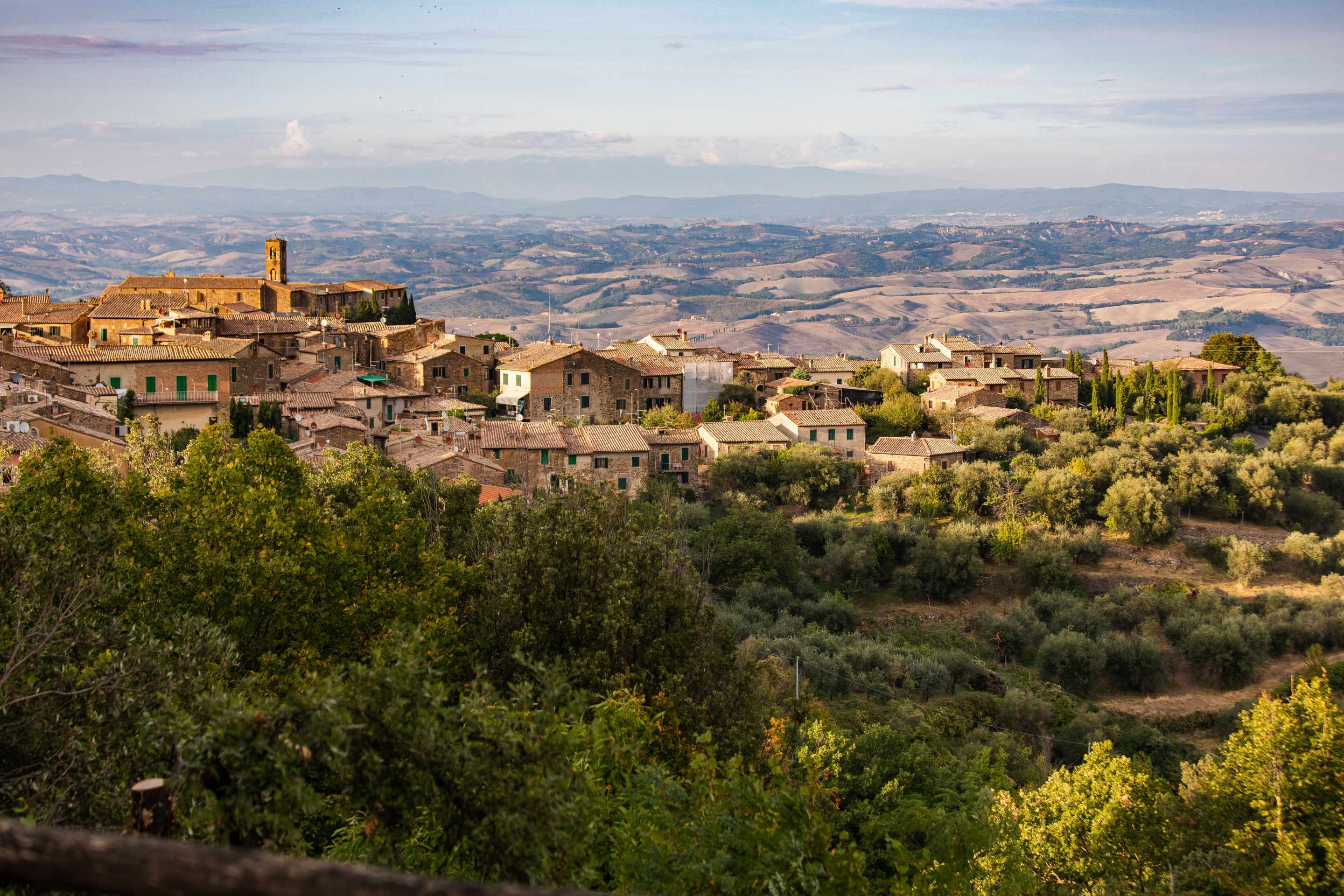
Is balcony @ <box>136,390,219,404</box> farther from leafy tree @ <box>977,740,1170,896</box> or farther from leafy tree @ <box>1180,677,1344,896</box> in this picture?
leafy tree @ <box>1180,677,1344,896</box>

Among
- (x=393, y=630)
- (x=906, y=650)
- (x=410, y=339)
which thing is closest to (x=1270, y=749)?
(x=393, y=630)

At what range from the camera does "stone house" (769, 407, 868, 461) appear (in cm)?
4788

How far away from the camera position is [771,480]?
44000 millimetres

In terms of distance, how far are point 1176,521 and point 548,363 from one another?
25576 mm

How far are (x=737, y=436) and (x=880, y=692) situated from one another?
63.9ft

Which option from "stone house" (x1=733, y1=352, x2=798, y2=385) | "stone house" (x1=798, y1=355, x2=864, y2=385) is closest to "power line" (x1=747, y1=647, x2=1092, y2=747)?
"stone house" (x1=733, y1=352, x2=798, y2=385)

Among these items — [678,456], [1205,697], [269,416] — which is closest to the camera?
[1205,697]

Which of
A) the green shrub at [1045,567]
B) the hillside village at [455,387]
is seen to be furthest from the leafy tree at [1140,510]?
the hillside village at [455,387]

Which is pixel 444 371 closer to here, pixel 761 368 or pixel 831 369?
pixel 761 368

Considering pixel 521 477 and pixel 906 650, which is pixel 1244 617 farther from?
pixel 521 477

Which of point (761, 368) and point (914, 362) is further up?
point (914, 362)

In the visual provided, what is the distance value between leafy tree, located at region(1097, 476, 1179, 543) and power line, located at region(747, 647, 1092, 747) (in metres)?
17.9

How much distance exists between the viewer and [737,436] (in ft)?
151

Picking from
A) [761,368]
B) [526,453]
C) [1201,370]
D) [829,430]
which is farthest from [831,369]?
[526,453]
